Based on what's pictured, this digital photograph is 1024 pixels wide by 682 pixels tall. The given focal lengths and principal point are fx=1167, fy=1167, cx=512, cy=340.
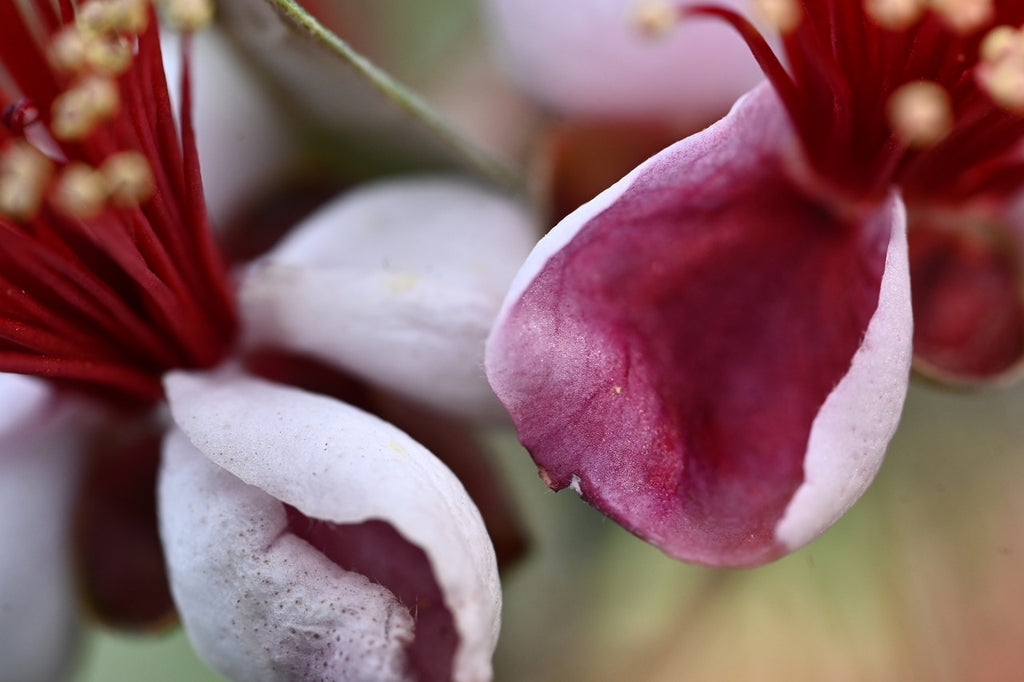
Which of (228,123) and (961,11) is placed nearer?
(961,11)

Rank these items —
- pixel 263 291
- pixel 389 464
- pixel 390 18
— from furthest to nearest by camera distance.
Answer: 1. pixel 390 18
2. pixel 263 291
3. pixel 389 464

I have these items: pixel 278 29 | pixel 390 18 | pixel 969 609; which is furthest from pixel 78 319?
pixel 969 609

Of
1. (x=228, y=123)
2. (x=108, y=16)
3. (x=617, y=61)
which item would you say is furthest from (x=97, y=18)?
(x=617, y=61)

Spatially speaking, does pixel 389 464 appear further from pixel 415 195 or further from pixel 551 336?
pixel 415 195

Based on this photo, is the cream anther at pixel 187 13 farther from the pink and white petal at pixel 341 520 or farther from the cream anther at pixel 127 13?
the pink and white petal at pixel 341 520

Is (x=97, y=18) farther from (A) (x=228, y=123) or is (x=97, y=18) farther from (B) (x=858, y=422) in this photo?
(B) (x=858, y=422)

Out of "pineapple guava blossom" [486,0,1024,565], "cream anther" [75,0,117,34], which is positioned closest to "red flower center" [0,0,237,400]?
"cream anther" [75,0,117,34]

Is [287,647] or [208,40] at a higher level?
[208,40]
